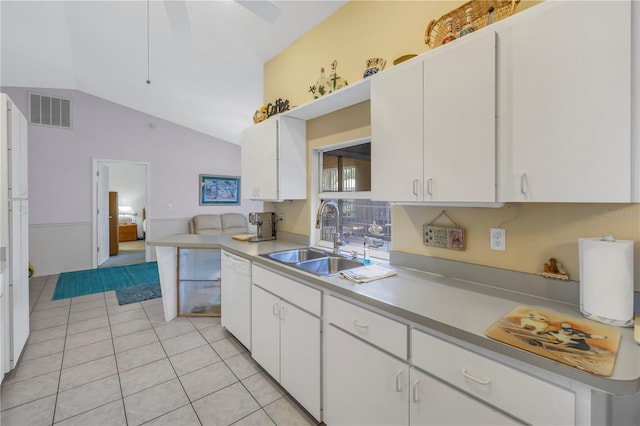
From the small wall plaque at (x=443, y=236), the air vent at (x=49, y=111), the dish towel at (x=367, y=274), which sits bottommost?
the dish towel at (x=367, y=274)

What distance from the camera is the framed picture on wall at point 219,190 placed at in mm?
6711

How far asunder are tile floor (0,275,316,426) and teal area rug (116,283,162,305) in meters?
0.56

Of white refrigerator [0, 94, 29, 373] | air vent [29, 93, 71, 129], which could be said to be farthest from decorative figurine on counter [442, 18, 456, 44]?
air vent [29, 93, 71, 129]

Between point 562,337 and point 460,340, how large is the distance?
30cm

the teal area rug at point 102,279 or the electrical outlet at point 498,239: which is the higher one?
the electrical outlet at point 498,239

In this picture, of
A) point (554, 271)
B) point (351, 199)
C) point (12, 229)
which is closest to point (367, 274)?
point (554, 271)

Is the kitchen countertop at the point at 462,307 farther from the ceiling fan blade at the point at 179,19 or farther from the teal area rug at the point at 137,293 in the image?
the teal area rug at the point at 137,293

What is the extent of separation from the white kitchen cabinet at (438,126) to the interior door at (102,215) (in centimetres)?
592

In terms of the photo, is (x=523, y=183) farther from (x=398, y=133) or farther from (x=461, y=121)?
(x=398, y=133)

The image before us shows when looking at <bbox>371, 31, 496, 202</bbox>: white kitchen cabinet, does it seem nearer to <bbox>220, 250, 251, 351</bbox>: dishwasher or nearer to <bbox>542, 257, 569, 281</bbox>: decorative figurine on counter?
<bbox>542, 257, 569, 281</bbox>: decorative figurine on counter

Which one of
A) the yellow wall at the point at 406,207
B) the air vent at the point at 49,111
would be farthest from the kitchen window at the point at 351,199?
the air vent at the point at 49,111

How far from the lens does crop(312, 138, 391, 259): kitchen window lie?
87.6 inches

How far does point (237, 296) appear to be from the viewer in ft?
8.14

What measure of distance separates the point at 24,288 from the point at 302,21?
336cm
